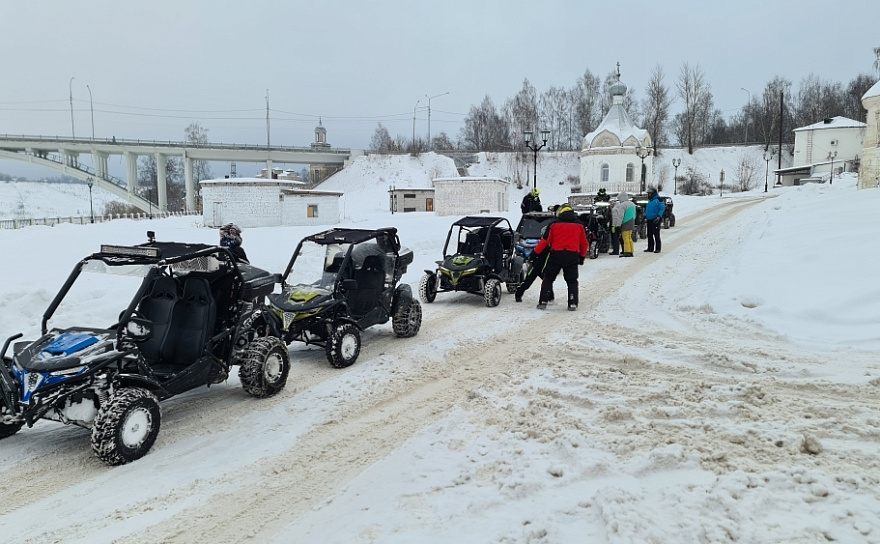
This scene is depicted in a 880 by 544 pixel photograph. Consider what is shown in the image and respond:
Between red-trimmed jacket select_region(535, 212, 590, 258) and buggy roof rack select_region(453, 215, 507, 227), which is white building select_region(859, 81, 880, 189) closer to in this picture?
red-trimmed jacket select_region(535, 212, 590, 258)

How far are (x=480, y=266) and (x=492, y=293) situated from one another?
595 mm

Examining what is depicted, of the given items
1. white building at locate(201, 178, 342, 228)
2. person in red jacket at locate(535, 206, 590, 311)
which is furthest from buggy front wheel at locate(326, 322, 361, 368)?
white building at locate(201, 178, 342, 228)

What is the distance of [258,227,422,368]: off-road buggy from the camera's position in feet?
23.3

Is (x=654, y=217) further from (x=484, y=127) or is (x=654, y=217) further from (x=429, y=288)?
(x=484, y=127)

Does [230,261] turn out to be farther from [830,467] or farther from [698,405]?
[830,467]

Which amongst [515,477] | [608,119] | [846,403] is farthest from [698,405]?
[608,119]

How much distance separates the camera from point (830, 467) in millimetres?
3838

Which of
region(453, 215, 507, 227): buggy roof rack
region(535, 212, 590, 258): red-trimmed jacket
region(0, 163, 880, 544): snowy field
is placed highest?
region(453, 215, 507, 227): buggy roof rack

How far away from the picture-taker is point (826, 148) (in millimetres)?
62375

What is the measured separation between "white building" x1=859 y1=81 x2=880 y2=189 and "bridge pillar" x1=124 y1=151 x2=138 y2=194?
6526cm

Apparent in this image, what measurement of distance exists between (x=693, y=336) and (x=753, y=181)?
71.8 meters

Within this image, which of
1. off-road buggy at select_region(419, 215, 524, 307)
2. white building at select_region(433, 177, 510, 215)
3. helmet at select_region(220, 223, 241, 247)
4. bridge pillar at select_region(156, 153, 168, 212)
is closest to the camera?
helmet at select_region(220, 223, 241, 247)

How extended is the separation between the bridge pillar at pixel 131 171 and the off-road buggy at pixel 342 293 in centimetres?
6317

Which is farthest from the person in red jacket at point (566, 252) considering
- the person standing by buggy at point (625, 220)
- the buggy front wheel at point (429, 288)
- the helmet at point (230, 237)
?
the person standing by buggy at point (625, 220)
